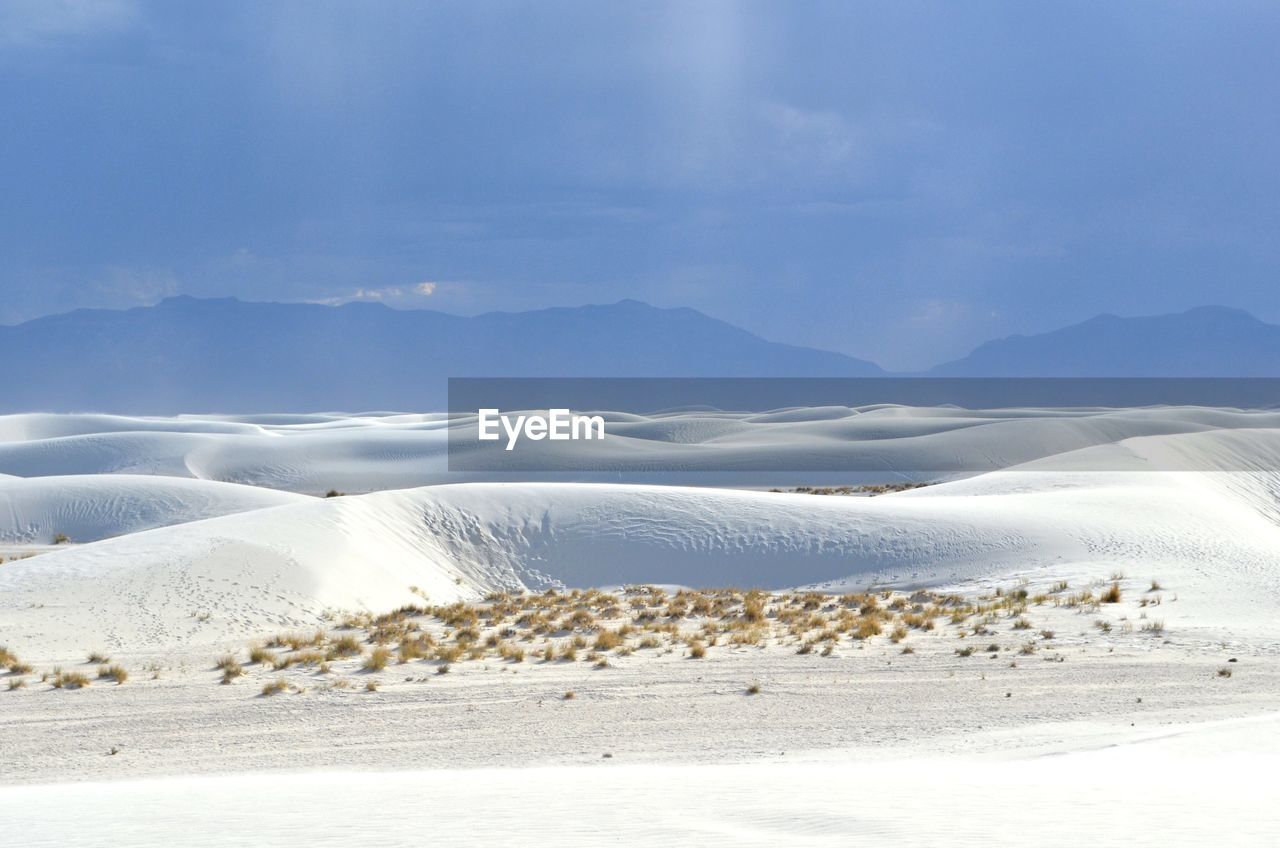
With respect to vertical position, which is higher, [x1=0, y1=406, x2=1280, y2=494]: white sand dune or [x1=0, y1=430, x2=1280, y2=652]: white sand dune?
[x1=0, y1=406, x2=1280, y2=494]: white sand dune

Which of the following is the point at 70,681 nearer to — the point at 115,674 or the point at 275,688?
the point at 115,674

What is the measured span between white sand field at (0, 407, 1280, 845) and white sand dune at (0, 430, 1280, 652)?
0.08m

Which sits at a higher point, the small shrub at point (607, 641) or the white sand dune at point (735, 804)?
the white sand dune at point (735, 804)

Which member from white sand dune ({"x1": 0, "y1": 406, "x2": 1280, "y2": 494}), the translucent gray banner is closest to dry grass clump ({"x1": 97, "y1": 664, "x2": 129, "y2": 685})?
the translucent gray banner

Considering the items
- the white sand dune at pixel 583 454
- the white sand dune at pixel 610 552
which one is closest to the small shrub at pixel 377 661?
the white sand dune at pixel 610 552

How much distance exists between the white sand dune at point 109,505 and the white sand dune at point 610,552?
35.0 feet

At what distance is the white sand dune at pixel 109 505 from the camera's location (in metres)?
34.7

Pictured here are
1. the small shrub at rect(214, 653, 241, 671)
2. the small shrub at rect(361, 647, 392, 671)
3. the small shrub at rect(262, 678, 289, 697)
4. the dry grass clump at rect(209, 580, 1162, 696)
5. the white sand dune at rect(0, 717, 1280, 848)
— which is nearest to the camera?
the white sand dune at rect(0, 717, 1280, 848)

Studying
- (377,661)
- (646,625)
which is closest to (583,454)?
(646,625)

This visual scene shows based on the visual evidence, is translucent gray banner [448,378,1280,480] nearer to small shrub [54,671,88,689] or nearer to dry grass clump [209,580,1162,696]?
dry grass clump [209,580,1162,696]

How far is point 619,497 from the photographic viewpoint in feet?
92.1

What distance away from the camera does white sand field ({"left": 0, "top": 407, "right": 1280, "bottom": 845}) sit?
730 cm

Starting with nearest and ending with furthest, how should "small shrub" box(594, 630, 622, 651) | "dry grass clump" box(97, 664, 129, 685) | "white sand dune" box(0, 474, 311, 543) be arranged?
"dry grass clump" box(97, 664, 129, 685)
"small shrub" box(594, 630, 622, 651)
"white sand dune" box(0, 474, 311, 543)

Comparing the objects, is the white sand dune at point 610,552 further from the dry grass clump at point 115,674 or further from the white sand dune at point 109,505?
the white sand dune at point 109,505
